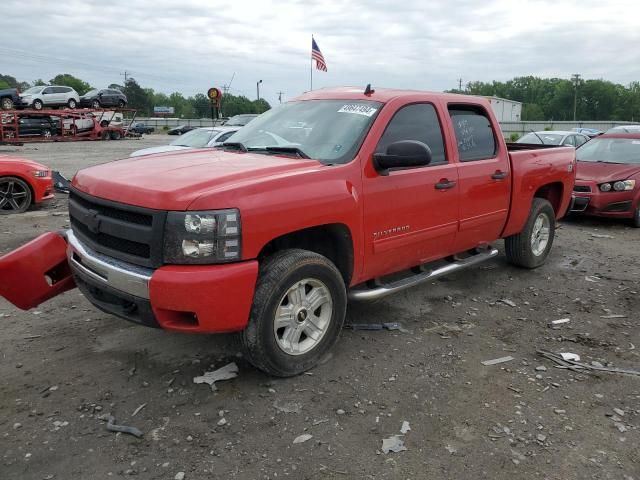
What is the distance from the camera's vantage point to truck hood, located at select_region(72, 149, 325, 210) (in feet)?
10.5

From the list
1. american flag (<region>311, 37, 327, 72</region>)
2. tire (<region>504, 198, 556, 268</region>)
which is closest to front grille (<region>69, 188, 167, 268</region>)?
tire (<region>504, 198, 556, 268</region>)

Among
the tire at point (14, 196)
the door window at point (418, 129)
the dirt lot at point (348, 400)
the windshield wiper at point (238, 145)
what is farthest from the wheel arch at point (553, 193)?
the tire at point (14, 196)

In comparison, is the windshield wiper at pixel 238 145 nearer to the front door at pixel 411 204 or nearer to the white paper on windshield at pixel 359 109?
the white paper on windshield at pixel 359 109

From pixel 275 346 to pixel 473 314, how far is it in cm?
225

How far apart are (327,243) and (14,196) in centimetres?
749

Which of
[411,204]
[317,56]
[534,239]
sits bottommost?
[534,239]

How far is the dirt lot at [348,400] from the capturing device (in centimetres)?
287

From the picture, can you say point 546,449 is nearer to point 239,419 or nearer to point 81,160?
point 239,419

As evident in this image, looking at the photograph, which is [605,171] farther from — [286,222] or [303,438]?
[303,438]

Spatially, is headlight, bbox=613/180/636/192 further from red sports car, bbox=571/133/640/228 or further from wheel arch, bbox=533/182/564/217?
wheel arch, bbox=533/182/564/217

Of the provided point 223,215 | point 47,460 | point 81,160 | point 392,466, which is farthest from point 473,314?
point 81,160

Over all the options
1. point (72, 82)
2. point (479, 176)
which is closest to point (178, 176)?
point (479, 176)

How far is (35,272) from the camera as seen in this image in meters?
3.93

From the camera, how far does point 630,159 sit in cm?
986
